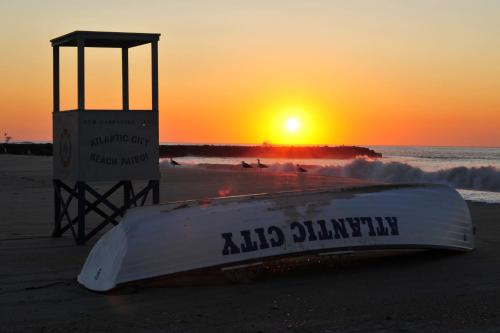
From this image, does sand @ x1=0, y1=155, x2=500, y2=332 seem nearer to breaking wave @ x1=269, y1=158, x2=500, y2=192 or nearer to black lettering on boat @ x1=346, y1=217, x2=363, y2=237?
black lettering on boat @ x1=346, y1=217, x2=363, y2=237

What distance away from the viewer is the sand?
555 cm

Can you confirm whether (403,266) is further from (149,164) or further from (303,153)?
(303,153)

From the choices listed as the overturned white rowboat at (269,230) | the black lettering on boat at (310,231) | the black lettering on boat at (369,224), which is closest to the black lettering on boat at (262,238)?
the overturned white rowboat at (269,230)

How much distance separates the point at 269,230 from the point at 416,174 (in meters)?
24.5

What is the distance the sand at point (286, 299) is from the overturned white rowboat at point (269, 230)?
237 millimetres

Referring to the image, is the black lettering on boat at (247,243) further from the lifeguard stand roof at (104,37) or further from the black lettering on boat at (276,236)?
the lifeguard stand roof at (104,37)

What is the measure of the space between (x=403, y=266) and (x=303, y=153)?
104547mm

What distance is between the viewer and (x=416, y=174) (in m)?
30.9

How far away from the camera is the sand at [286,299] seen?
555 cm

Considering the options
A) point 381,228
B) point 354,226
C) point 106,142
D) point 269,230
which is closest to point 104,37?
point 106,142

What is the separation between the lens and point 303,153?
112188 mm

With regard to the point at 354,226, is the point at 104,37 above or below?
above

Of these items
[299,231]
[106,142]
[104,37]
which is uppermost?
[104,37]

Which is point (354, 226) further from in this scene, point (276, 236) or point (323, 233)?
point (276, 236)
